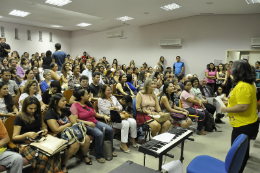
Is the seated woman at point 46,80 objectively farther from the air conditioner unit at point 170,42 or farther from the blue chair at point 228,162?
the air conditioner unit at point 170,42

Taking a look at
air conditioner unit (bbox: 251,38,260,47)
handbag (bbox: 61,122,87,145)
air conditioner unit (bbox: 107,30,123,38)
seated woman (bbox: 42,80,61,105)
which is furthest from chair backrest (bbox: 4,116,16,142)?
air conditioner unit (bbox: 107,30,123,38)

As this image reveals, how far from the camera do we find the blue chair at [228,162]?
1.56m

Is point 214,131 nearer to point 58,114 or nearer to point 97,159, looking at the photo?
point 97,159

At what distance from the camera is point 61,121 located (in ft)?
8.75

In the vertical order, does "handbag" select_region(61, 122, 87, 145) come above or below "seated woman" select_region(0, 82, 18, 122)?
below

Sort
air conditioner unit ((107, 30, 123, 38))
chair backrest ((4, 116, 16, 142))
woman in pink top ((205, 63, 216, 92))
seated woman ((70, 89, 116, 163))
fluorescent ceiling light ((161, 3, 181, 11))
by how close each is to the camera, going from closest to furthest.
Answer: chair backrest ((4, 116, 16, 142)) → seated woman ((70, 89, 116, 163)) → fluorescent ceiling light ((161, 3, 181, 11)) → woman in pink top ((205, 63, 216, 92)) → air conditioner unit ((107, 30, 123, 38))

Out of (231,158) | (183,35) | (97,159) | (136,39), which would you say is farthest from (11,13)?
(231,158)

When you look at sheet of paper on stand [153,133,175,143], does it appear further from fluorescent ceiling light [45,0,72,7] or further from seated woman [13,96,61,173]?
fluorescent ceiling light [45,0,72,7]

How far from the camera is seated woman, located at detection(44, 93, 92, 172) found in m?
2.50

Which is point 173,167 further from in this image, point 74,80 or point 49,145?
point 74,80

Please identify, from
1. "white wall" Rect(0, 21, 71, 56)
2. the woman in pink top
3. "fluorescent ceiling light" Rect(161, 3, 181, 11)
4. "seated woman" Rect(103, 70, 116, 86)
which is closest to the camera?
"seated woman" Rect(103, 70, 116, 86)

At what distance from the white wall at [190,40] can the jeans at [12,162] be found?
28.2ft

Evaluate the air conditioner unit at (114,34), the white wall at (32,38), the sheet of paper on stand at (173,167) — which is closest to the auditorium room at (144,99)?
the sheet of paper on stand at (173,167)

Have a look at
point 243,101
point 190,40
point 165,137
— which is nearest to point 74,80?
point 165,137
